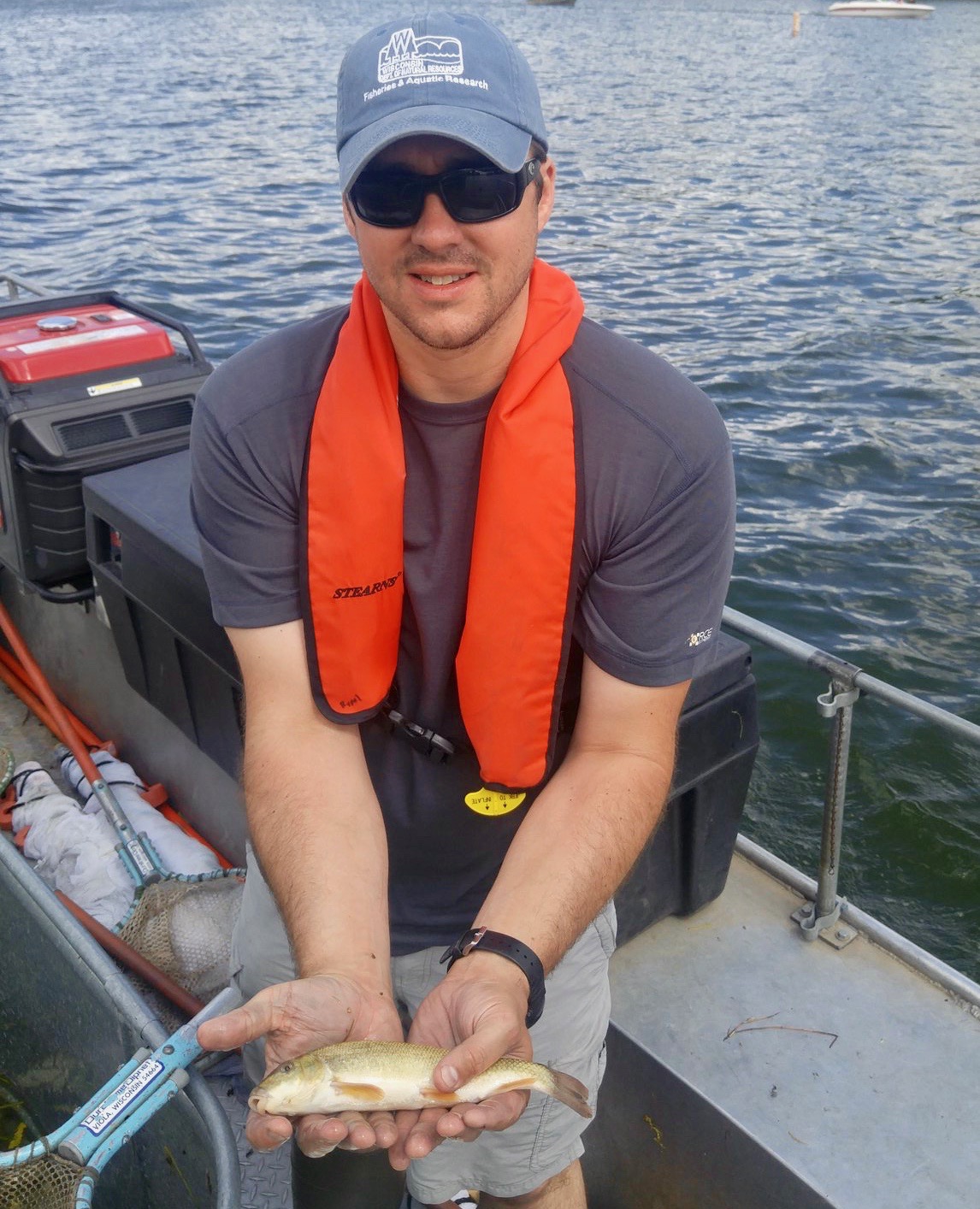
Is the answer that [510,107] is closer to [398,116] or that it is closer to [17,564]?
[398,116]

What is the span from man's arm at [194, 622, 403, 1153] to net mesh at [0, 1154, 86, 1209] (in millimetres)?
476

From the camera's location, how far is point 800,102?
30047 millimetres

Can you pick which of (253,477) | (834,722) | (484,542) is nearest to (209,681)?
(253,477)

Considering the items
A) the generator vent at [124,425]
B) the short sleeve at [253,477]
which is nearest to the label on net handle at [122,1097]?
the short sleeve at [253,477]

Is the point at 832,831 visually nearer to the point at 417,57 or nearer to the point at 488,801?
the point at 488,801

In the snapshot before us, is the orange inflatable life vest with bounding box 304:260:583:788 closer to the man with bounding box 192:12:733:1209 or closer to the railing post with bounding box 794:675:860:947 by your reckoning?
the man with bounding box 192:12:733:1209

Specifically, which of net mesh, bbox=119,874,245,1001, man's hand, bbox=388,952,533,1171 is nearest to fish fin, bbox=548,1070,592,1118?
man's hand, bbox=388,952,533,1171

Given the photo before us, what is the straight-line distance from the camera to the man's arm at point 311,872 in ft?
6.88

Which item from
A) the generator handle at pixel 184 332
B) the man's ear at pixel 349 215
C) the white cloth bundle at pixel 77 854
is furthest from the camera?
the generator handle at pixel 184 332

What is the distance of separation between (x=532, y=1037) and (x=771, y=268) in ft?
51.0

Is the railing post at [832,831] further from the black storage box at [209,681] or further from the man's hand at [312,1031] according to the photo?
the man's hand at [312,1031]

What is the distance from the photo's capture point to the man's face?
221 centimetres

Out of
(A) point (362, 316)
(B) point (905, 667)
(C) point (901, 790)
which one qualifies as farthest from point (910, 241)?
(A) point (362, 316)

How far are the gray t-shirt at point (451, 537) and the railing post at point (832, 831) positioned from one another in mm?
792
